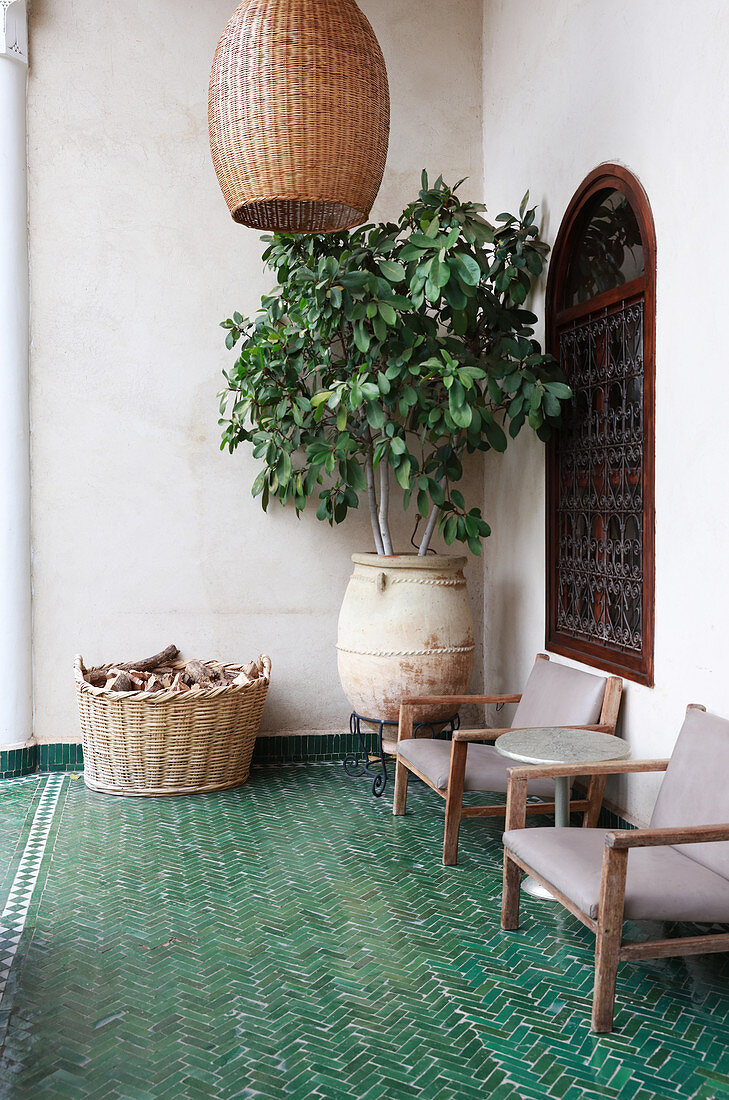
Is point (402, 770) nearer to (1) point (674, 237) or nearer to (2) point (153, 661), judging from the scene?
(2) point (153, 661)

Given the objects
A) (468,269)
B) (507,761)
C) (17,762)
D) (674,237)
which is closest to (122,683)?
(17,762)

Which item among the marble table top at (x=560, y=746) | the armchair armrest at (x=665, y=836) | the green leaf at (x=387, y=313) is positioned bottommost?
the armchair armrest at (x=665, y=836)

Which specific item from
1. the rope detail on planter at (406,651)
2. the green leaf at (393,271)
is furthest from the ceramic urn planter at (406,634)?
the green leaf at (393,271)

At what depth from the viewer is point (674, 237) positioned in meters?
3.39

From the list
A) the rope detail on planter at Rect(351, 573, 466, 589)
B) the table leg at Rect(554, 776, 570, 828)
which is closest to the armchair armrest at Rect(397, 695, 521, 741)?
the rope detail on planter at Rect(351, 573, 466, 589)

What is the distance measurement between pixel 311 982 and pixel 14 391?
3459 mm

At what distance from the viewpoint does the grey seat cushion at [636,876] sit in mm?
2535

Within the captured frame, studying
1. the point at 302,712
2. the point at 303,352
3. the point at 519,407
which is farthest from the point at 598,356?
the point at 302,712

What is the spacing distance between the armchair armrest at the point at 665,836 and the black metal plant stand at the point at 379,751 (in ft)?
6.33

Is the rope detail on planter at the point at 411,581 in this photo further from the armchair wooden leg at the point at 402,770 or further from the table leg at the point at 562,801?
the table leg at the point at 562,801

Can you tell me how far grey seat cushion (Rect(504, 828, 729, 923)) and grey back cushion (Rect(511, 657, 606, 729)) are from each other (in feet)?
2.64

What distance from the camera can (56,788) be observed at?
15.9 feet

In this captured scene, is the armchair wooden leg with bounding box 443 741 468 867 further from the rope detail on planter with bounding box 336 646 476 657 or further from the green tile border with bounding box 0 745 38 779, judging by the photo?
the green tile border with bounding box 0 745 38 779

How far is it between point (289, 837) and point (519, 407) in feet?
6.86
